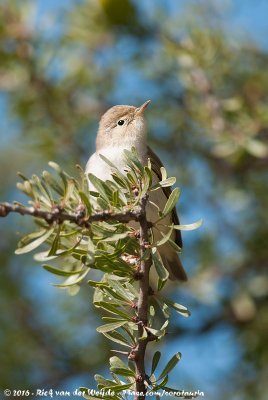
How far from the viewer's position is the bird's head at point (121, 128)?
3262 millimetres

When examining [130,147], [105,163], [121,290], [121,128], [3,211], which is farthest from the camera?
[121,128]

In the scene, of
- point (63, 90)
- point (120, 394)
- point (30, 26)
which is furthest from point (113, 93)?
point (120, 394)

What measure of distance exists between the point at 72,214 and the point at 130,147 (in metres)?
1.86

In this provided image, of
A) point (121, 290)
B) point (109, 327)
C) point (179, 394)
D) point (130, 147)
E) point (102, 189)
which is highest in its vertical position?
point (130, 147)

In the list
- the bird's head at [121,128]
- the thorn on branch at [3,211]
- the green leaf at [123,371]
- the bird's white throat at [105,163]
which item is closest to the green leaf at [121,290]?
the green leaf at [123,371]

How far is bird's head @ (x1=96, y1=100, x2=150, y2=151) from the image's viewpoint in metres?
3.26

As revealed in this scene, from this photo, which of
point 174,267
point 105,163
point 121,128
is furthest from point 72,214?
point 121,128

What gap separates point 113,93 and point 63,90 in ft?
1.75

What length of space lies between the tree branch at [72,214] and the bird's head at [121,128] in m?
1.83

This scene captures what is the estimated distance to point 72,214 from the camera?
129cm

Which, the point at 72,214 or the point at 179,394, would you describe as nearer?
the point at 72,214

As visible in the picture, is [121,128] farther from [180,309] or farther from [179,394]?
[179,394]

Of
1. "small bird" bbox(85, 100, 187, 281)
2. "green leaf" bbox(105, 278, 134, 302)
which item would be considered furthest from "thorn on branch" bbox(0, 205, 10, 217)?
"small bird" bbox(85, 100, 187, 281)

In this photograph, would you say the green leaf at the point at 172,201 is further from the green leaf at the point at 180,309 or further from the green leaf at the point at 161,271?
the green leaf at the point at 180,309
